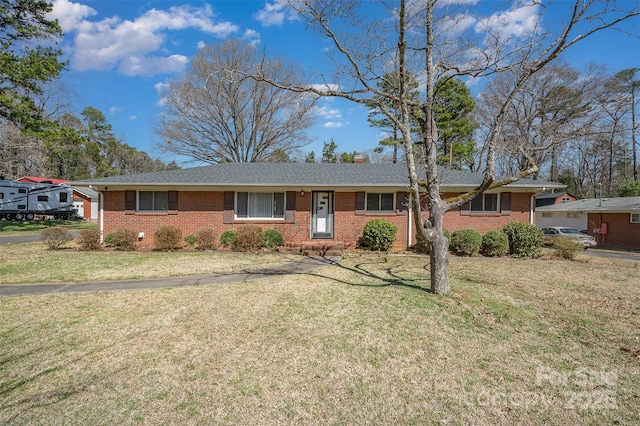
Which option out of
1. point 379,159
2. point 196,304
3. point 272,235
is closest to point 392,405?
point 196,304

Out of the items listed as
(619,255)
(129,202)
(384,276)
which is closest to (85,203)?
(129,202)

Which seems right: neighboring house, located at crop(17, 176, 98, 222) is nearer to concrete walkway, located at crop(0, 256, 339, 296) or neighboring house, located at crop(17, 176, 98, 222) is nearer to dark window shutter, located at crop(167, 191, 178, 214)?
dark window shutter, located at crop(167, 191, 178, 214)

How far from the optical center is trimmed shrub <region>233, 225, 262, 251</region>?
11031 millimetres

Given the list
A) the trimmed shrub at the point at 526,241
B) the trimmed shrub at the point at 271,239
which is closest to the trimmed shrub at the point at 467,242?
the trimmed shrub at the point at 526,241

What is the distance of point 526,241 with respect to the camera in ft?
36.1

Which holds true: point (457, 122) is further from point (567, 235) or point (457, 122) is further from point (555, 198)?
point (555, 198)

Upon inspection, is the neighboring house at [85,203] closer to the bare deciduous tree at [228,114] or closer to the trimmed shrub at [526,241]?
the bare deciduous tree at [228,114]

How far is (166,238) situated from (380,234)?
25.7 ft

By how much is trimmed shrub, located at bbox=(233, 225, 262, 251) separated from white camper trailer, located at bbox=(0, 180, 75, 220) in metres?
22.6

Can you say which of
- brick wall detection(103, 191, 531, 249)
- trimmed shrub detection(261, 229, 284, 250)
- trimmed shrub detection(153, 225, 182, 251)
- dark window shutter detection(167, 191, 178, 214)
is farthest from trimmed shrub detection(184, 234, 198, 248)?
trimmed shrub detection(261, 229, 284, 250)

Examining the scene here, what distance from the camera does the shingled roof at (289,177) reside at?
1194 cm

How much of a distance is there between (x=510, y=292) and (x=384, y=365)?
14.4 ft

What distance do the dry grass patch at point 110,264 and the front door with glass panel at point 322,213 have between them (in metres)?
2.73

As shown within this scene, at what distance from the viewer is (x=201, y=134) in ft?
79.0
